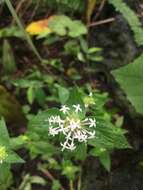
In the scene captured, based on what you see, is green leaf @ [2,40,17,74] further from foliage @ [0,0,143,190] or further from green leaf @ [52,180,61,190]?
green leaf @ [52,180,61,190]

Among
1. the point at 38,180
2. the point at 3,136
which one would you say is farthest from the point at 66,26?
the point at 3,136

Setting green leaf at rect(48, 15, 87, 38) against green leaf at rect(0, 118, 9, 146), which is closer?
green leaf at rect(0, 118, 9, 146)

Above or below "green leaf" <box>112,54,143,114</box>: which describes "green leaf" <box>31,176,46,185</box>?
below

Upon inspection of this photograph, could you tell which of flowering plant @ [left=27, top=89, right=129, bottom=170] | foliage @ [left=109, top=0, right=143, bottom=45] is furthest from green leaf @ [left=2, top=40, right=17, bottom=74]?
flowering plant @ [left=27, top=89, right=129, bottom=170]

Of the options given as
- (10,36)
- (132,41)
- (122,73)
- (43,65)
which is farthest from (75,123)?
(10,36)

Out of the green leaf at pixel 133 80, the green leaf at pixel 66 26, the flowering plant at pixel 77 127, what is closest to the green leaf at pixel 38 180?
the green leaf at pixel 133 80

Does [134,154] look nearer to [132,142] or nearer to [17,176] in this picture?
[132,142]

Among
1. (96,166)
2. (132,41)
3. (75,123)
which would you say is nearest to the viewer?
(75,123)
